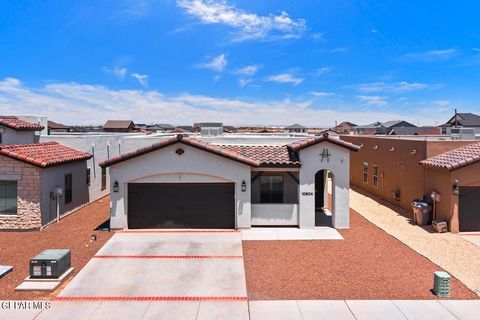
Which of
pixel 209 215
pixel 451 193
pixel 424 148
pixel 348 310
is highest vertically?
pixel 424 148

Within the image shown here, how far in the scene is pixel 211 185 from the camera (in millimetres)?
17297

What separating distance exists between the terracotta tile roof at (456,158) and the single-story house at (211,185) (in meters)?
4.14

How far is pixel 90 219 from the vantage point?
63.2 feet

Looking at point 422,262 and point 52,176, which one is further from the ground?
point 52,176

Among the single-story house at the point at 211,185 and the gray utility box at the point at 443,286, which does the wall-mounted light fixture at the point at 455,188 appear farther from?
the gray utility box at the point at 443,286

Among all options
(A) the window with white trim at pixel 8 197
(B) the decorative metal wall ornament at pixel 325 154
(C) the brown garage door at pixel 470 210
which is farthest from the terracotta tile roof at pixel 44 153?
(C) the brown garage door at pixel 470 210

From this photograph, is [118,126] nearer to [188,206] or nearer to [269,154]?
[188,206]

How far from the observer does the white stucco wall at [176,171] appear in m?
16.9

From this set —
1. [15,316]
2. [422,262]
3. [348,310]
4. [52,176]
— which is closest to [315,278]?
[348,310]

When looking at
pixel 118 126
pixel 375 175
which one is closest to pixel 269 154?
pixel 375 175

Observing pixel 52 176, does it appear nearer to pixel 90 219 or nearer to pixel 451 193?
pixel 90 219

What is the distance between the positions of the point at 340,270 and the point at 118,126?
2884 inches

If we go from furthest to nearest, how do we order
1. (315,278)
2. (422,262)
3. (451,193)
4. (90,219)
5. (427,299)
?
(90,219) → (451,193) → (422,262) → (315,278) → (427,299)

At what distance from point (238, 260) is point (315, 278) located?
9.40 ft
